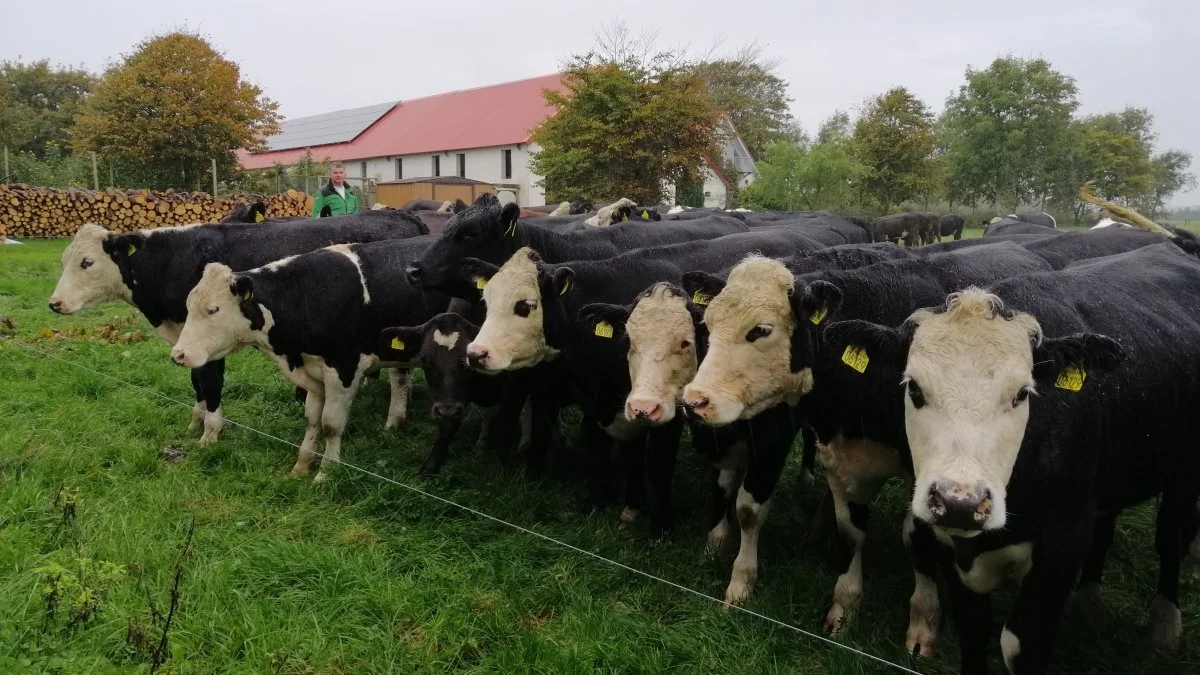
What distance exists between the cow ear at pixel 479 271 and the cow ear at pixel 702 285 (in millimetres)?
1617

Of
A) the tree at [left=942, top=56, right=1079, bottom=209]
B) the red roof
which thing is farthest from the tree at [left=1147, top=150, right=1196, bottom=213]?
the red roof

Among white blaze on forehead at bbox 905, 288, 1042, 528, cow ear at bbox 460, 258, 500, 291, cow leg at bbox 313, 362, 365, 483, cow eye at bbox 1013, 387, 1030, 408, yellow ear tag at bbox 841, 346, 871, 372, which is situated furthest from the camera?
cow leg at bbox 313, 362, 365, 483

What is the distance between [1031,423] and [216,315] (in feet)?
17.4

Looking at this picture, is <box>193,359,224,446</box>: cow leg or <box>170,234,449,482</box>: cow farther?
<box>193,359,224,446</box>: cow leg

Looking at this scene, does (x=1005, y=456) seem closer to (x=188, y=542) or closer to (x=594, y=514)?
(x=594, y=514)

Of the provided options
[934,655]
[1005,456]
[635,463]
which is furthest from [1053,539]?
[635,463]

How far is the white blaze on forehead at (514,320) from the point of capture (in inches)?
192

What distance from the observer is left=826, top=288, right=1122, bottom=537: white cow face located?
2.41m

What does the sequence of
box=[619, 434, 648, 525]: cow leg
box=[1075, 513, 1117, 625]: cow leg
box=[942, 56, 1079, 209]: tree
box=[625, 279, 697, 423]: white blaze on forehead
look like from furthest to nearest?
box=[942, 56, 1079, 209]: tree, box=[619, 434, 648, 525]: cow leg, box=[625, 279, 697, 423]: white blaze on forehead, box=[1075, 513, 1117, 625]: cow leg

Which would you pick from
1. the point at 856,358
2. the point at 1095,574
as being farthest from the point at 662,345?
the point at 1095,574

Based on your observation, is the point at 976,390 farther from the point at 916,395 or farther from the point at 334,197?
the point at 334,197

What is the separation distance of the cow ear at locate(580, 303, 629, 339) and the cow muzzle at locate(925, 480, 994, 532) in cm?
226

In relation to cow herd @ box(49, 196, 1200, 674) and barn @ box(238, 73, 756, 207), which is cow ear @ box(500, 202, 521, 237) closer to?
cow herd @ box(49, 196, 1200, 674)

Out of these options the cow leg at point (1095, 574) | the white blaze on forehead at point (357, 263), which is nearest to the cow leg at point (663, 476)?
the cow leg at point (1095, 574)
